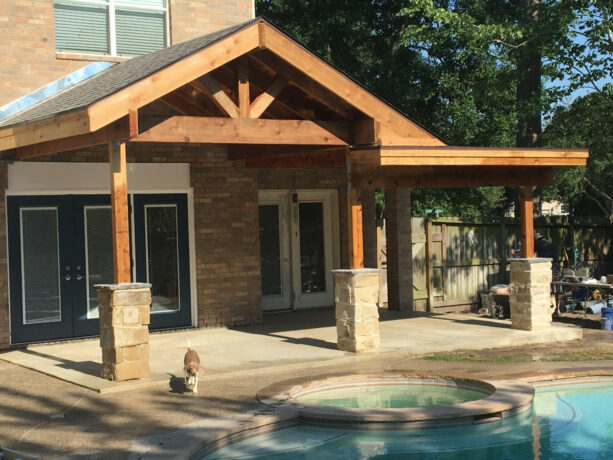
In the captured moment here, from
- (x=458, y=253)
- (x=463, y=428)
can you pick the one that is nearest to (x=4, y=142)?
(x=463, y=428)

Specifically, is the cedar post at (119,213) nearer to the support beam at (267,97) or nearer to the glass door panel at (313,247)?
the support beam at (267,97)

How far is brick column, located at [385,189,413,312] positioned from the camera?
16719 millimetres

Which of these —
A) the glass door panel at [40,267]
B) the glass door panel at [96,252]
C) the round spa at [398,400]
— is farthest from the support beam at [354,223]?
the glass door panel at [40,267]

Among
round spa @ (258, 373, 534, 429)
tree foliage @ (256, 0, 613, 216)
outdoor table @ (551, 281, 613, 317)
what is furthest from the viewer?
tree foliage @ (256, 0, 613, 216)

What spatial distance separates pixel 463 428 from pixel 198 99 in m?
6.10

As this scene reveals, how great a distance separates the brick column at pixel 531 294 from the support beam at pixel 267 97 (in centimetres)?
511

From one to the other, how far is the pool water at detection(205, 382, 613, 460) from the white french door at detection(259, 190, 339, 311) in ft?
27.5

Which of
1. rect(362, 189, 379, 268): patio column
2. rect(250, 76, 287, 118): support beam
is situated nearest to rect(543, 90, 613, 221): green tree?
rect(362, 189, 379, 268): patio column

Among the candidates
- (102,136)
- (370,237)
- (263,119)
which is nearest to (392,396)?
(263,119)

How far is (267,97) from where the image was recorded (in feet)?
A: 36.7

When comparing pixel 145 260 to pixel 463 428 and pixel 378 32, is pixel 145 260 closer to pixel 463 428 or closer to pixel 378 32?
pixel 463 428

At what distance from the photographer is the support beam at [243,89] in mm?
10883

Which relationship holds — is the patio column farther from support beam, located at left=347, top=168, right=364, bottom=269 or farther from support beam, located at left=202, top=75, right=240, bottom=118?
support beam, located at left=202, top=75, right=240, bottom=118

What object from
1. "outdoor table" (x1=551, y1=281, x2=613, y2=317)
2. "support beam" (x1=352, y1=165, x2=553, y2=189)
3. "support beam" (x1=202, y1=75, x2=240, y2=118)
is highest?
"support beam" (x1=202, y1=75, x2=240, y2=118)
